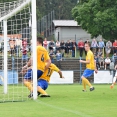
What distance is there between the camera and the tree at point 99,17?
53.5 m

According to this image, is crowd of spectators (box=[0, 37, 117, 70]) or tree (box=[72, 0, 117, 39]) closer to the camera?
crowd of spectators (box=[0, 37, 117, 70])

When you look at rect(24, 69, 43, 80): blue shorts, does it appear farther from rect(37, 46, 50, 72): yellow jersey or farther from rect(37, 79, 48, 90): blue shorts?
rect(37, 79, 48, 90): blue shorts

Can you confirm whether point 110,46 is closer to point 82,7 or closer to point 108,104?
point 82,7

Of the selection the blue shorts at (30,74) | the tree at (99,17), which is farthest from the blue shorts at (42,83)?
the tree at (99,17)

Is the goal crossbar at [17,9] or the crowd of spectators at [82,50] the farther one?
the crowd of spectators at [82,50]

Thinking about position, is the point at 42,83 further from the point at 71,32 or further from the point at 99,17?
the point at 71,32

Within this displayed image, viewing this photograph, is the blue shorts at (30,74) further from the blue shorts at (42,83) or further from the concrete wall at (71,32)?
the concrete wall at (71,32)

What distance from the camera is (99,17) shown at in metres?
53.3

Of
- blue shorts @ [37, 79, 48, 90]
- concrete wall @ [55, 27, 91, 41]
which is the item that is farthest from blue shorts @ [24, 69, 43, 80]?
concrete wall @ [55, 27, 91, 41]

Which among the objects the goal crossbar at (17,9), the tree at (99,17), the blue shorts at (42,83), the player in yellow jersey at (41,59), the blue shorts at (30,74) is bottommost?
the blue shorts at (42,83)

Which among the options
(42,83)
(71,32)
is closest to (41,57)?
(42,83)

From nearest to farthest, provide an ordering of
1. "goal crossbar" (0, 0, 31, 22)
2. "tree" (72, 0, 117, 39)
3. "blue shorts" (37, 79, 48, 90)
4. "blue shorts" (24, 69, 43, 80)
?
1. "goal crossbar" (0, 0, 31, 22)
2. "blue shorts" (24, 69, 43, 80)
3. "blue shorts" (37, 79, 48, 90)
4. "tree" (72, 0, 117, 39)

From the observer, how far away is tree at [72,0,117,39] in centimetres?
5350

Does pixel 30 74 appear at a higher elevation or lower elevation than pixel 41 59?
lower
